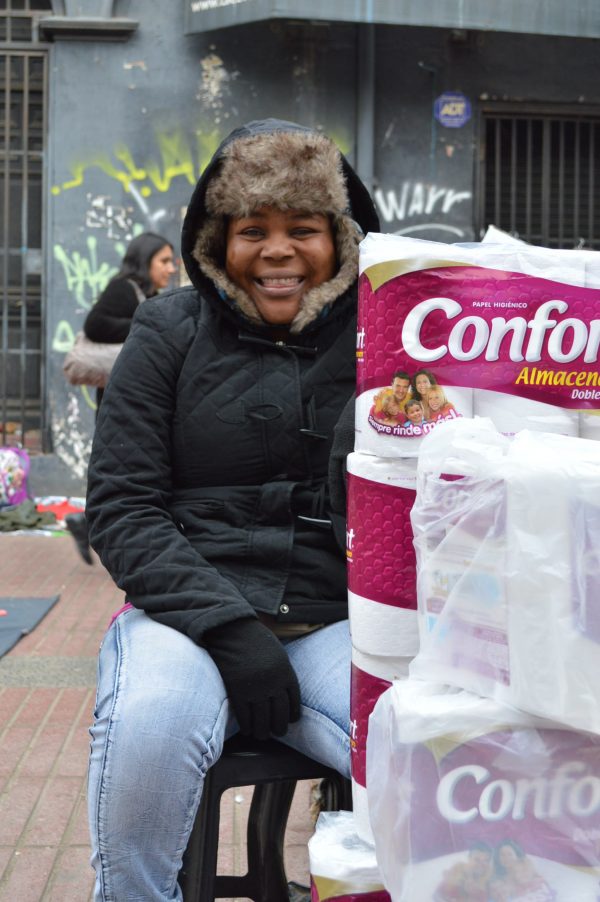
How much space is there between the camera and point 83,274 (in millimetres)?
9039

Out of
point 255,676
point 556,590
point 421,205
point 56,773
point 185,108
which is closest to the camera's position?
point 556,590

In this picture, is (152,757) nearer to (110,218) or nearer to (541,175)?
(110,218)

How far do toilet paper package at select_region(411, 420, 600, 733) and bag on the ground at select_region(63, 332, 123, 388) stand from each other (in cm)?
532

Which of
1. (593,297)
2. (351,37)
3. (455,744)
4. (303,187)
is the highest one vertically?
(351,37)

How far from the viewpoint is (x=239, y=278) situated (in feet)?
7.70

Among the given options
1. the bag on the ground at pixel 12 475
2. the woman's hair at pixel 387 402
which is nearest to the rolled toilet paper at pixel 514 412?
the woman's hair at pixel 387 402

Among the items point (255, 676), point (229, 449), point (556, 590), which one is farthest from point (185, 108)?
point (556, 590)

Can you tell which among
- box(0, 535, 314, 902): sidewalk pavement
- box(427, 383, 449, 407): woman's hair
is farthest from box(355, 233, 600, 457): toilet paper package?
box(0, 535, 314, 902): sidewalk pavement

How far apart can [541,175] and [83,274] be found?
3.84 meters

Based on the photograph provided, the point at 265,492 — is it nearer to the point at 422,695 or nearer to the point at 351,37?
the point at 422,695

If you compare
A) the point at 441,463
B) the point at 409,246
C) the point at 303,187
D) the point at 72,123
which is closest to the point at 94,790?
the point at 441,463

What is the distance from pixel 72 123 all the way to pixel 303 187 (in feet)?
23.6

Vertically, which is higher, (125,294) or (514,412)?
(125,294)

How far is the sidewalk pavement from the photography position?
3.03 meters
